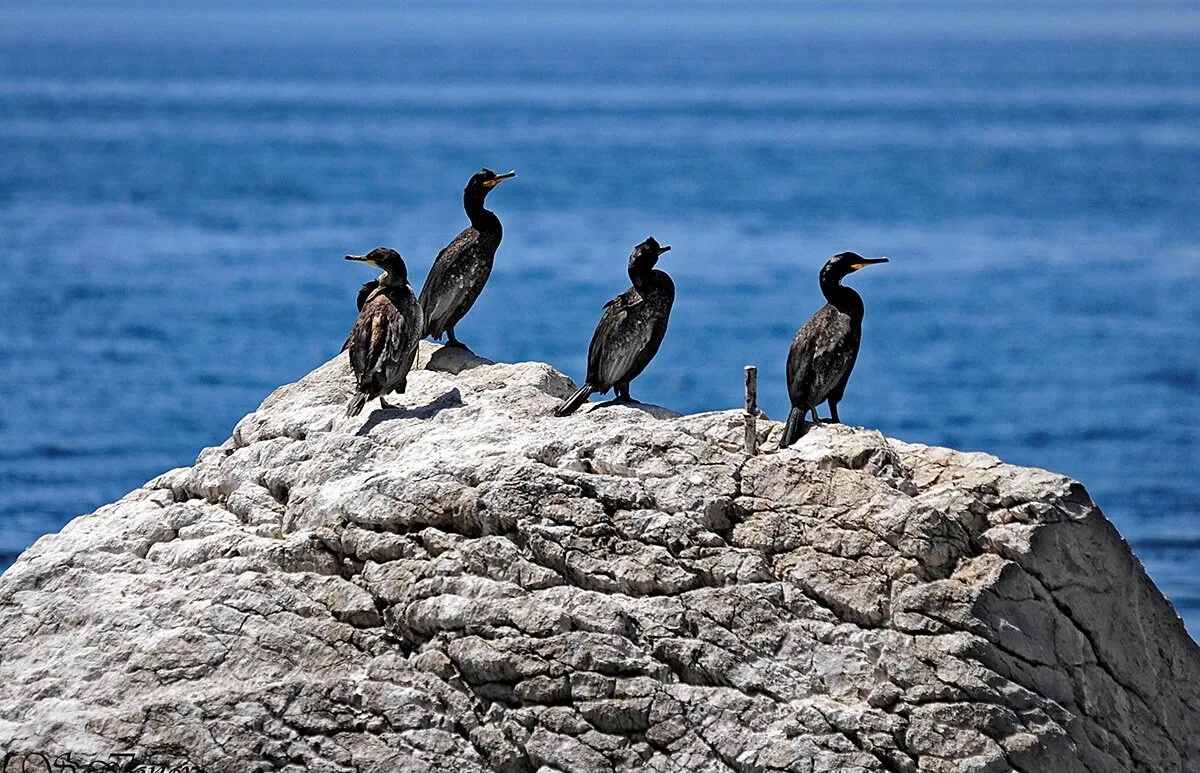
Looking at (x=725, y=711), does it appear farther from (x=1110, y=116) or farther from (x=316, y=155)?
(x=1110, y=116)

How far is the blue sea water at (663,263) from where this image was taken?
3594 centimetres

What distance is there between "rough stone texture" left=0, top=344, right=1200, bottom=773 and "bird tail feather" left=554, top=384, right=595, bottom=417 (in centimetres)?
30

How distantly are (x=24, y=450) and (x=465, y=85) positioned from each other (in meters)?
130

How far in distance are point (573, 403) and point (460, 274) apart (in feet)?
7.26

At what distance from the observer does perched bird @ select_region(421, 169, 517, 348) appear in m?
12.8

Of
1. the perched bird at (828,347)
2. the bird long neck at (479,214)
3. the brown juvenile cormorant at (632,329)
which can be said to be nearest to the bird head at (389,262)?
the bird long neck at (479,214)

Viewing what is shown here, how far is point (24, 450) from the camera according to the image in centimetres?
3238

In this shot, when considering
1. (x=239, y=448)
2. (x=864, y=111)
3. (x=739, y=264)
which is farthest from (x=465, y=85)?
(x=239, y=448)

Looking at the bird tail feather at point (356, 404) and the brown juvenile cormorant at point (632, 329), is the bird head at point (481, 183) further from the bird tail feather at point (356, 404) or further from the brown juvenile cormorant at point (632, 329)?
the bird tail feather at point (356, 404)

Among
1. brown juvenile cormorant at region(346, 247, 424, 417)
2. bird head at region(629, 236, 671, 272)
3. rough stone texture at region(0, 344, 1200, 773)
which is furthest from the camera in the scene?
bird head at region(629, 236, 671, 272)

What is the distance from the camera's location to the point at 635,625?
32.4 feet

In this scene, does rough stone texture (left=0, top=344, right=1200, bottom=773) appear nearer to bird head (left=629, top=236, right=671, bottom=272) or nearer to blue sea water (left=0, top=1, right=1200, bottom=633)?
bird head (left=629, top=236, right=671, bottom=272)

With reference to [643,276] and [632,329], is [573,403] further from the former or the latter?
[643,276]

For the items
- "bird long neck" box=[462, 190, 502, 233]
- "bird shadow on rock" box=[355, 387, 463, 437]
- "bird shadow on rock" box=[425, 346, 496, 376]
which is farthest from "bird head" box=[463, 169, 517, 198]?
"bird shadow on rock" box=[355, 387, 463, 437]
